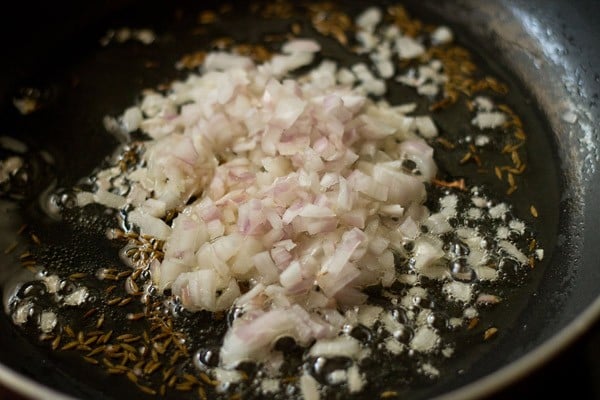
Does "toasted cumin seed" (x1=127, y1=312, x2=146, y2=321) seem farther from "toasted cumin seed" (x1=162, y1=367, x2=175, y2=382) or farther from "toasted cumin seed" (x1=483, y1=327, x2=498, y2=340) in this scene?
"toasted cumin seed" (x1=483, y1=327, x2=498, y2=340)

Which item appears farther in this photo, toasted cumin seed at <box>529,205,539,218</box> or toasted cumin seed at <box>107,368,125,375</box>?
toasted cumin seed at <box>529,205,539,218</box>

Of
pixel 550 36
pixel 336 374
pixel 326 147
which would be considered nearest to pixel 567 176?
pixel 550 36

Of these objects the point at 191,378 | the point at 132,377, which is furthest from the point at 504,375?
the point at 132,377

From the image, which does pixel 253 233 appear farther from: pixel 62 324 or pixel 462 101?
pixel 462 101

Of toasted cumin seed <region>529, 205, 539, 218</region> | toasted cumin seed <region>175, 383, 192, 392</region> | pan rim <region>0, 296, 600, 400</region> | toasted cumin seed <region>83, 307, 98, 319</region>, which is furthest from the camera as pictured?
toasted cumin seed <region>529, 205, 539, 218</region>

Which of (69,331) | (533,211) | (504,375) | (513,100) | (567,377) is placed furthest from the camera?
(513,100)

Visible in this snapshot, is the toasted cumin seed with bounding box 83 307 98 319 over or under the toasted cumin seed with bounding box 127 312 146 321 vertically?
under

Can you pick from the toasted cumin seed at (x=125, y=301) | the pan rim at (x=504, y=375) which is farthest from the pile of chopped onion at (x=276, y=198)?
the pan rim at (x=504, y=375)

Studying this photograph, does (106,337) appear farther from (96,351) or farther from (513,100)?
(513,100)

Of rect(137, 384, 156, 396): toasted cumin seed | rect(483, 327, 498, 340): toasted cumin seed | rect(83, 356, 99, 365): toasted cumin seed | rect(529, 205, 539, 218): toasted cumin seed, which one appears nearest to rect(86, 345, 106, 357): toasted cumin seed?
rect(83, 356, 99, 365): toasted cumin seed
